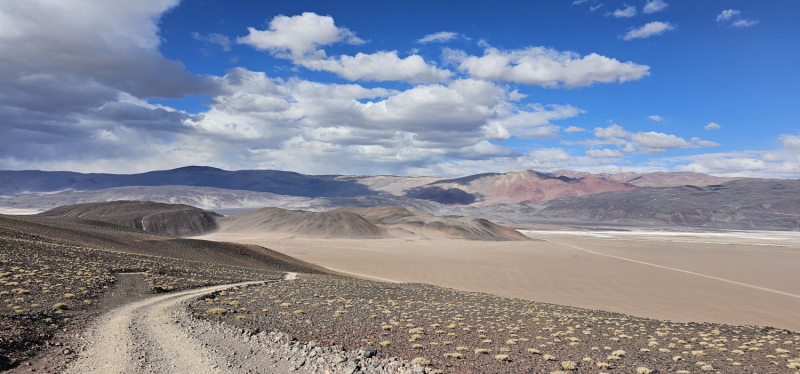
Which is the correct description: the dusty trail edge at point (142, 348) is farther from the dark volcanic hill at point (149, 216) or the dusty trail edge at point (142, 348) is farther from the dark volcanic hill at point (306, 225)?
the dark volcanic hill at point (149, 216)

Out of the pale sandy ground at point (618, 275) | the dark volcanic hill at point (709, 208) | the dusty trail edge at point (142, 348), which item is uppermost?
the dark volcanic hill at point (709, 208)

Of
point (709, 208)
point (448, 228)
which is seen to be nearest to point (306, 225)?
point (448, 228)

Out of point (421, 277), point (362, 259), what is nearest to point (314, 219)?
point (362, 259)

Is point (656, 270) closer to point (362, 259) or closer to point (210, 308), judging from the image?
point (362, 259)

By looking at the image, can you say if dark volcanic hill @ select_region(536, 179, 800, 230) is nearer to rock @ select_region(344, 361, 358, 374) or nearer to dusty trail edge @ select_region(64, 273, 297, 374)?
rock @ select_region(344, 361, 358, 374)

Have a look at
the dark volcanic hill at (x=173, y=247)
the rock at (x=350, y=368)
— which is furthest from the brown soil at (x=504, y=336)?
the dark volcanic hill at (x=173, y=247)

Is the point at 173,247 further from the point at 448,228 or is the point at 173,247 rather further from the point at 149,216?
the point at 448,228

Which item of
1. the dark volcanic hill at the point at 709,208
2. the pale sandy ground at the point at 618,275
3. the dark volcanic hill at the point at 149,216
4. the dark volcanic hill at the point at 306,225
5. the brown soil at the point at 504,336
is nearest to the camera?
the brown soil at the point at 504,336
